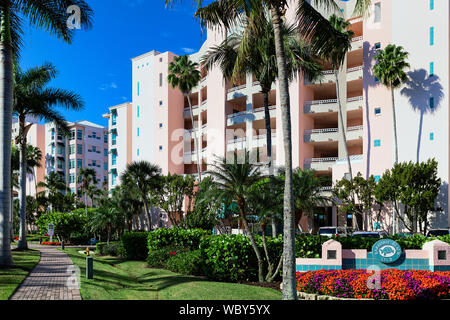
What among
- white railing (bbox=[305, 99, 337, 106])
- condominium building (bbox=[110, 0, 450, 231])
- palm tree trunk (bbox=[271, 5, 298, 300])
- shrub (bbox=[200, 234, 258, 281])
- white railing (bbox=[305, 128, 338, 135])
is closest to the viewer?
palm tree trunk (bbox=[271, 5, 298, 300])

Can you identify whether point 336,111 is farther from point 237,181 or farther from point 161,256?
point 237,181

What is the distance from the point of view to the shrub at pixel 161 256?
2411 cm

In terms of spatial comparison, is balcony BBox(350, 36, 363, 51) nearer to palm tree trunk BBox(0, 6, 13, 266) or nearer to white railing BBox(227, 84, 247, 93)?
white railing BBox(227, 84, 247, 93)

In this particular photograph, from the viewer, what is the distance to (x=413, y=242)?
17188mm

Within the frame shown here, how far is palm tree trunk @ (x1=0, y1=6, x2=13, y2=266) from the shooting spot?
17.2 m

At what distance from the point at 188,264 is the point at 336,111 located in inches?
1139

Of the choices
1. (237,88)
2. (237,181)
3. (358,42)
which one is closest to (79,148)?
(237,88)

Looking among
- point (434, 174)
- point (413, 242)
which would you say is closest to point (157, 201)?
point (434, 174)

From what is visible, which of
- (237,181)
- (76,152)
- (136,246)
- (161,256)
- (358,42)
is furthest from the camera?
(76,152)

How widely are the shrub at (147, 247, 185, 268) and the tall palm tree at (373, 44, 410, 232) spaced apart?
2044cm

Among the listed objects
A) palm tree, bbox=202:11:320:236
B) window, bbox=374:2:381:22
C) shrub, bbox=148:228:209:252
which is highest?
window, bbox=374:2:381:22

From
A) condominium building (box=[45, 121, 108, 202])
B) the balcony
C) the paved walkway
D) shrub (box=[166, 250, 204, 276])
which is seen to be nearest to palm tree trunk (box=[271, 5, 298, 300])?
the paved walkway

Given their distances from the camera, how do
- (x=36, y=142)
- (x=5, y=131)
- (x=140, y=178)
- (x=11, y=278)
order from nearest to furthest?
(x=11, y=278) < (x=5, y=131) < (x=140, y=178) < (x=36, y=142)

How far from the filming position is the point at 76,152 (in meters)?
93.7
